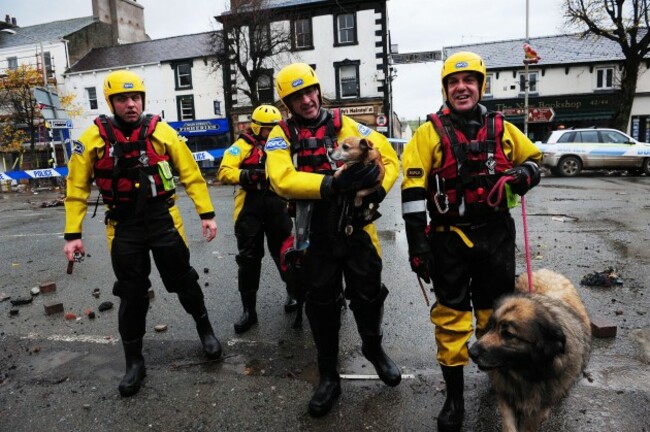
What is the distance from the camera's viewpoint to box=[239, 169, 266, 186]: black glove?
446 cm

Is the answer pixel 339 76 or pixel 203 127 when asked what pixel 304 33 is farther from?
pixel 203 127

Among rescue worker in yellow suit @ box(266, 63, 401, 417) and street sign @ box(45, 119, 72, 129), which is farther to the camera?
street sign @ box(45, 119, 72, 129)

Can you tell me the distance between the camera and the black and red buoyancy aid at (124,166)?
3389 mm

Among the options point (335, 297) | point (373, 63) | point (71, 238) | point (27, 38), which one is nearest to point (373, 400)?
point (335, 297)

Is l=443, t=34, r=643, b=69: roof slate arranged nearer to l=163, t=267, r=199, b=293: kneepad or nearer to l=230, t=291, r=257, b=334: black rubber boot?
l=230, t=291, r=257, b=334: black rubber boot

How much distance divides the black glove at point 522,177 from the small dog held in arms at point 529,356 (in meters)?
0.65

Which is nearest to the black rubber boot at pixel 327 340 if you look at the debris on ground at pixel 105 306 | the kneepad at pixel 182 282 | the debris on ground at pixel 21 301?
the kneepad at pixel 182 282

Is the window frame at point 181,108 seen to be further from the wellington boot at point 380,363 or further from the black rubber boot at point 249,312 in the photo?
the wellington boot at point 380,363

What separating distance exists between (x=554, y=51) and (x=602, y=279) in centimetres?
3478

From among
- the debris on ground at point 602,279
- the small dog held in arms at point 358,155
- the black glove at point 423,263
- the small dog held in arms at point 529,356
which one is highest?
the small dog held in arms at point 358,155

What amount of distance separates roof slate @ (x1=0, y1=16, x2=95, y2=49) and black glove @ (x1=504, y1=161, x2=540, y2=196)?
41.9 metres

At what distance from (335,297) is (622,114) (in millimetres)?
25107

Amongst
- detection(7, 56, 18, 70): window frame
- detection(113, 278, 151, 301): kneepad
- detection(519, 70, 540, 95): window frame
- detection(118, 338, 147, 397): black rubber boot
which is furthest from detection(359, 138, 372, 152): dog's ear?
Result: detection(7, 56, 18, 70): window frame

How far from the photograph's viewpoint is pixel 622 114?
22625 mm
